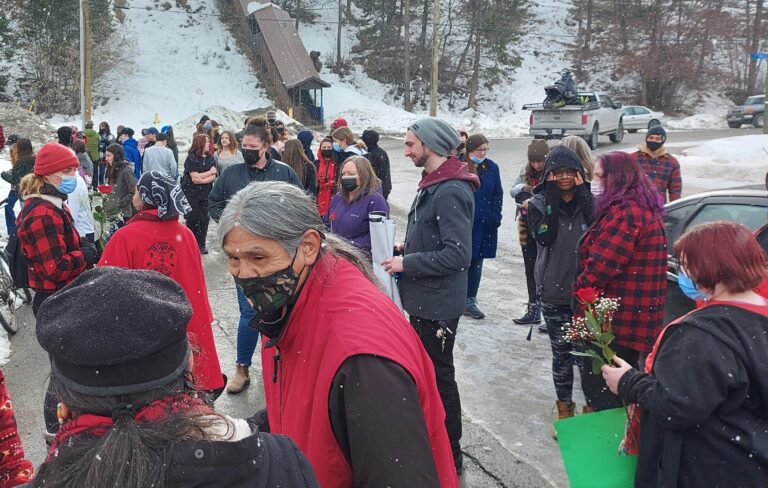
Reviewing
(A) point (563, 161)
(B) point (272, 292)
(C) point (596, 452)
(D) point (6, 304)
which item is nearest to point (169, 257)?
(B) point (272, 292)

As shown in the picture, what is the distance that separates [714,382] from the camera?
2209 millimetres

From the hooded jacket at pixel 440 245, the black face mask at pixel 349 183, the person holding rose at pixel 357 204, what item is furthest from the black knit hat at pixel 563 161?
the black face mask at pixel 349 183

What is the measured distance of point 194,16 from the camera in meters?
39.2

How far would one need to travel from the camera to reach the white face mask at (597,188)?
3.95 meters

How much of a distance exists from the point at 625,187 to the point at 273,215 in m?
2.50

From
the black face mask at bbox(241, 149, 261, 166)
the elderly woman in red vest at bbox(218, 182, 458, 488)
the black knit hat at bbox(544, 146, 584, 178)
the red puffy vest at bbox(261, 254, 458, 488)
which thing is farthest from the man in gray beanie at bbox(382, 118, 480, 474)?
the black face mask at bbox(241, 149, 261, 166)

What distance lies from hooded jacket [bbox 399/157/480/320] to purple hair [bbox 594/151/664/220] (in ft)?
2.50

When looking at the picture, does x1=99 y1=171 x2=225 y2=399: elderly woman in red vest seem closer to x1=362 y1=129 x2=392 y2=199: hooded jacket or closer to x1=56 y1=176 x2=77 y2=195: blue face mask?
x1=56 y1=176 x2=77 y2=195: blue face mask

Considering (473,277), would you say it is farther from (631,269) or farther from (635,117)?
(635,117)

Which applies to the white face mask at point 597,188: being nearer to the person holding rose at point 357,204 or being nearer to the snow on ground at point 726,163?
the person holding rose at point 357,204

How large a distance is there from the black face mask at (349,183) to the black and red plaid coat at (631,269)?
1963mm

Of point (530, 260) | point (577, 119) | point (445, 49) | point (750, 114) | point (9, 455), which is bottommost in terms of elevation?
point (530, 260)

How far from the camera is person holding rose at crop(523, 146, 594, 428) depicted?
14.2 ft

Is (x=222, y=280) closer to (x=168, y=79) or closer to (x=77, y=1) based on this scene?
(x=77, y=1)
